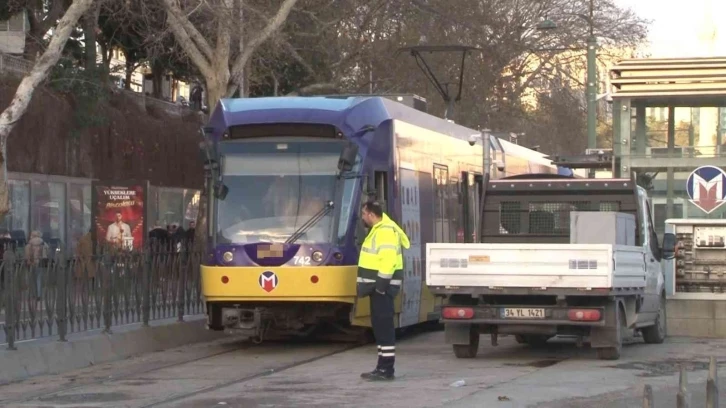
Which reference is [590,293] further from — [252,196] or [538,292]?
[252,196]

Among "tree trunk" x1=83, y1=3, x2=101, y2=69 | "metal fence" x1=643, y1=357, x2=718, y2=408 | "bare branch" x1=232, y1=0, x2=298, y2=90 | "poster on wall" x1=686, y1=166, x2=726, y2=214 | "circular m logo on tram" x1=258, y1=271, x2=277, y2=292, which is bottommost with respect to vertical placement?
"metal fence" x1=643, y1=357, x2=718, y2=408

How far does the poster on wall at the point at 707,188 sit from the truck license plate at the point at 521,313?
8.13 meters

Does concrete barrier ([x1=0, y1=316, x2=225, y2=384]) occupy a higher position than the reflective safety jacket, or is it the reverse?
the reflective safety jacket

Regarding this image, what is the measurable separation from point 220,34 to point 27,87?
15.6 feet

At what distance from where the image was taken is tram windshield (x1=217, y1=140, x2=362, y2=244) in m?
16.8

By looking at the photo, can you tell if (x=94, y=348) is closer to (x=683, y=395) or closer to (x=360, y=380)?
(x=360, y=380)

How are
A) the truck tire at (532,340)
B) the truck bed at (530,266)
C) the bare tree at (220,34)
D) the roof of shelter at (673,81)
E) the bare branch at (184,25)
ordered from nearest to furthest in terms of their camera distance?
the truck bed at (530,266) < the truck tire at (532,340) < the bare branch at (184,25) < the bare tree at (220,34) < the roof of shelter at (673,81)

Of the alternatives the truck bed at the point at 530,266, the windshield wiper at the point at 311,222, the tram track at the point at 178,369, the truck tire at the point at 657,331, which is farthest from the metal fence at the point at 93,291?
the truck tire at the point at 657,331

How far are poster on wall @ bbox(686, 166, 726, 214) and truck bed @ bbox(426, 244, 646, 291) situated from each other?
7230 mm

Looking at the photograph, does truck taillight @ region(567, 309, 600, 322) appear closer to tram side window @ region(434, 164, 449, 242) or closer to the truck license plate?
the truck license plate

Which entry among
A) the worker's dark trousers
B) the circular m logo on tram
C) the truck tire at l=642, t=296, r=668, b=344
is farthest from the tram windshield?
the truck tire at l=642, t=296, r=668, b=344

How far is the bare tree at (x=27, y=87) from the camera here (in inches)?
836

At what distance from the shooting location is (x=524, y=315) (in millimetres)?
15320

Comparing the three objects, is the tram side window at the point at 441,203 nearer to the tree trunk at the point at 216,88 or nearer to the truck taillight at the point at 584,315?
the tree trunk at the point at 216,88
